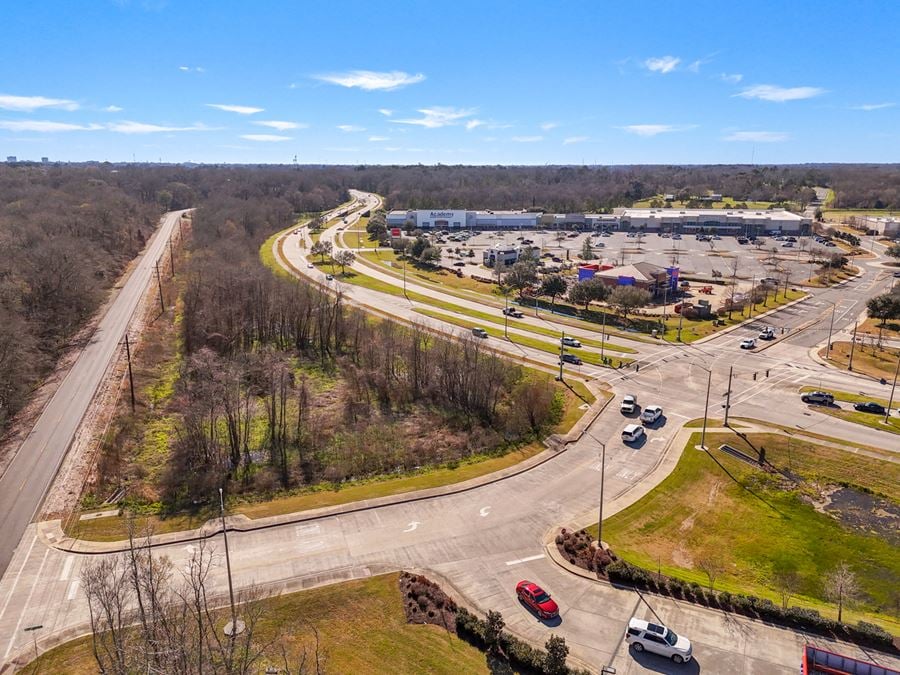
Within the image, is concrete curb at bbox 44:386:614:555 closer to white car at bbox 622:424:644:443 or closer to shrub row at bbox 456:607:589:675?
white car at bbox 622:424:644:443

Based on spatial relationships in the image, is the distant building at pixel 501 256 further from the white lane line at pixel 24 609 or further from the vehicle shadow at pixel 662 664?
the vehicle shadow at pixel 662 664

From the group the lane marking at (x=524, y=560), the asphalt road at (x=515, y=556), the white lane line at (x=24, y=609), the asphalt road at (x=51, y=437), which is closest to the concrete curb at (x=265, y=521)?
the asphalt road at (x=515, y=556)

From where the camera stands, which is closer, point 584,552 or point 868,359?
point 584,552

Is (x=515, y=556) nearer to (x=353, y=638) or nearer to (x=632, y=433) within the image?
(x=353, y=638)

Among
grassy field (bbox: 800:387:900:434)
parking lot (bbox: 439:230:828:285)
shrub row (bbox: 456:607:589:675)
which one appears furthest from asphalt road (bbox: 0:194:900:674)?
parking lot (bbox: 439:230:828:285)

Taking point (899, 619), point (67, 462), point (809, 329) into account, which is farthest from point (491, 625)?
point (809, 329)

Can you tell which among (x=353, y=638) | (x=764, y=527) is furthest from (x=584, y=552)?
(x=353, y=638)

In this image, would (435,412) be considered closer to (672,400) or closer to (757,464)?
(672,400)
